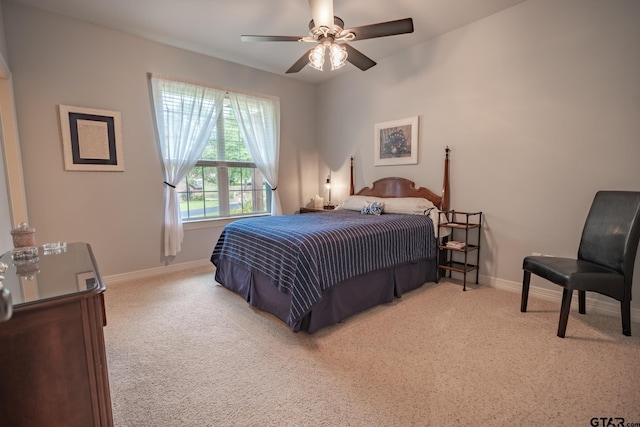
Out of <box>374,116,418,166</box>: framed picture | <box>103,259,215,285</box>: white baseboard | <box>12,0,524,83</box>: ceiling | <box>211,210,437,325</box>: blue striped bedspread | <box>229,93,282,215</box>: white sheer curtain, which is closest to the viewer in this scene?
<box>211,210,437,325</box>: blue striped bedspread

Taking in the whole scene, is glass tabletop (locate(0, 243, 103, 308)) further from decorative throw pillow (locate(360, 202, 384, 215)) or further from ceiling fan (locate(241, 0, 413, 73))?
decorative throw pillow (locate(360, 202, 384, 215))

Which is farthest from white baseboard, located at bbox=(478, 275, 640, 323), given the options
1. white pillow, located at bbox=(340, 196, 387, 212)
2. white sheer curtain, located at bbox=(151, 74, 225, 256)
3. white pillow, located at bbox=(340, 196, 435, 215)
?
white sheer curtain, located at bbox=(151, 74, 225, 256)

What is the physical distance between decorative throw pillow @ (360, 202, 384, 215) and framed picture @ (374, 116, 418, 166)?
0.76 m

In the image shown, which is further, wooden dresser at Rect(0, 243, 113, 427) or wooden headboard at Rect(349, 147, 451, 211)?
wooden headboard at Rect(349, 147, 451, 211)

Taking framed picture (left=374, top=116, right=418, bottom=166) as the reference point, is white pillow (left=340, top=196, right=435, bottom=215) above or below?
below

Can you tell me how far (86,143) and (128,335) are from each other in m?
2.19

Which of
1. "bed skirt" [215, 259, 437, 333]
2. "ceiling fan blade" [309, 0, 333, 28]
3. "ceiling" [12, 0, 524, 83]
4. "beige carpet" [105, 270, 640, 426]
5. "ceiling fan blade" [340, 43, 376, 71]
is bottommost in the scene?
"beige carpet" [105, 270, 640, 426]

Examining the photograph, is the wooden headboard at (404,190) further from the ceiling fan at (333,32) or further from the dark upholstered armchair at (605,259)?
the ceiling fan at (333,32)

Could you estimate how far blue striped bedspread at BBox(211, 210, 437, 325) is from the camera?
215 centimetres

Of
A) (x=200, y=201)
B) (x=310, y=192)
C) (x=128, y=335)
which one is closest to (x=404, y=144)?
(x=310, y=192)

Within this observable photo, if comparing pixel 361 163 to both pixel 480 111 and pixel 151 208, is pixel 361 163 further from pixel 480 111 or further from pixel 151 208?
pixel 151 208

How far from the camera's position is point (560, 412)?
4.77ft

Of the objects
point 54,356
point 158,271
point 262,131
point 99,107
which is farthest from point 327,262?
point 99,107

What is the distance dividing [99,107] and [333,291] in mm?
3244
